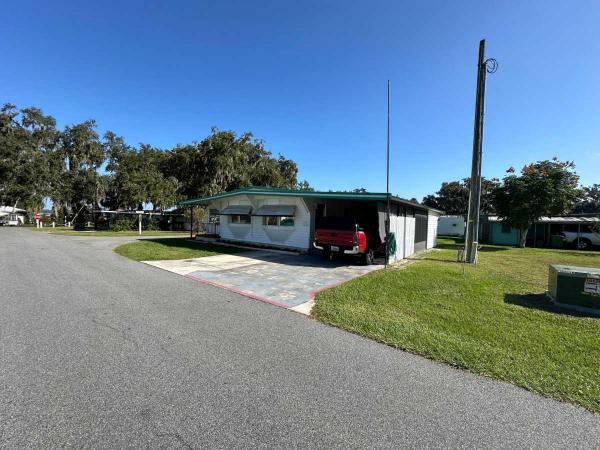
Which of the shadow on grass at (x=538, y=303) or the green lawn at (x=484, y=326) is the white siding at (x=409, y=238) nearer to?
the green lawn at (x=484, y=326)

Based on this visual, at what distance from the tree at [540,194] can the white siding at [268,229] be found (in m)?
15.6

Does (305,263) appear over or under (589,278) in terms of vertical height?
under

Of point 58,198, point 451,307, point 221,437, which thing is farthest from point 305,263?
point 58,198

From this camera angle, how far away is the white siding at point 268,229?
14.8m

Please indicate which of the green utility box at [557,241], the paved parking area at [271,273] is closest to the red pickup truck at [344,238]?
the paved parking area at [271,273]

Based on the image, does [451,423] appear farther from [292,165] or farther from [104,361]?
[292,165]

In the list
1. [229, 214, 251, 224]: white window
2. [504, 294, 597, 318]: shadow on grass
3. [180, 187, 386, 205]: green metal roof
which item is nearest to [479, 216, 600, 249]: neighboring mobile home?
[180, 187, 386, 205]: green metal roof

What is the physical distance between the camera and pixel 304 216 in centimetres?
1473

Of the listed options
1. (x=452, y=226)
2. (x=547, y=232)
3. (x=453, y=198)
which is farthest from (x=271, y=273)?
(x=453, y=198)

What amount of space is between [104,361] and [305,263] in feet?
27.9

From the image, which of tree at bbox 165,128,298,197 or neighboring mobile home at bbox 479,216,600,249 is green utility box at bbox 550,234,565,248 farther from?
tree at bbox 165,128,298,197

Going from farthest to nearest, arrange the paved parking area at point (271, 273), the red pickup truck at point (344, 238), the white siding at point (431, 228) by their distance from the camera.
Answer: the white siding at point (431, 228), the red pickup truck at point (344, 238), the paved parking area at point (271, 273)

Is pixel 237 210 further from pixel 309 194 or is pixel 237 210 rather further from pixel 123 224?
pixel 123 224

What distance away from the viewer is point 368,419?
2.53 metres
